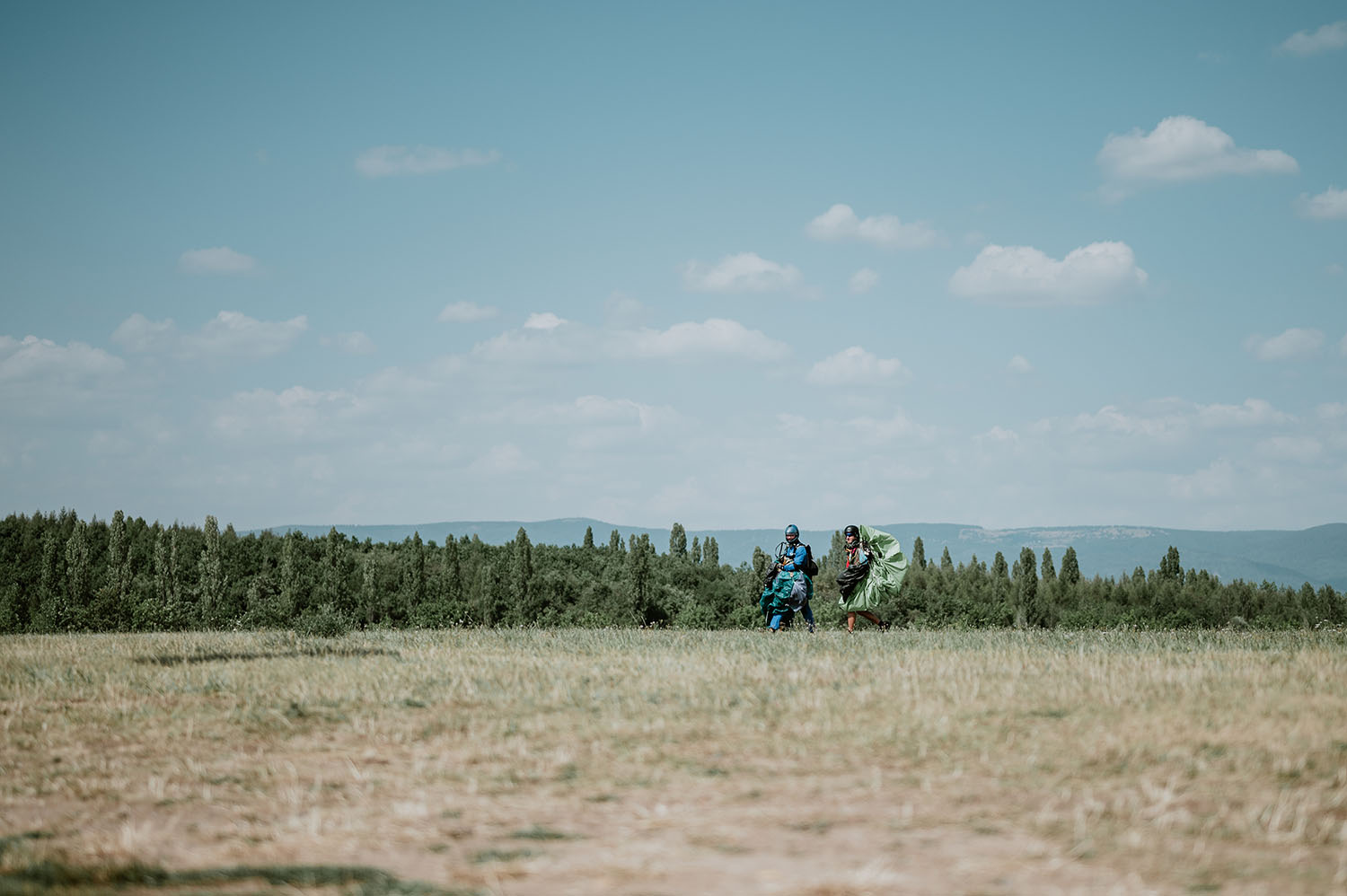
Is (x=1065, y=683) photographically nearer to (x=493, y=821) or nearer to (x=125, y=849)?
(x=493, y=821)

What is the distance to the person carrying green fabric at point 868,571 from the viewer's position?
25312 mm

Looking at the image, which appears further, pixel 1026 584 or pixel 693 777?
pixel 1026 584

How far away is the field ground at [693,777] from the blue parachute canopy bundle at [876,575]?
8.95 m

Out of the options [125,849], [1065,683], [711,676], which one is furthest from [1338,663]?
[125,849]

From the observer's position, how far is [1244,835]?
737 cm

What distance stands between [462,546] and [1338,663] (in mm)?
77683

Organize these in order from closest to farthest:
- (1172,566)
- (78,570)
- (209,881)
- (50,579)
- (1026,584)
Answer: (209,881) → (78,570) → (50,579) → (1026,584) → (1172,566)

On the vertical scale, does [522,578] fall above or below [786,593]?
below

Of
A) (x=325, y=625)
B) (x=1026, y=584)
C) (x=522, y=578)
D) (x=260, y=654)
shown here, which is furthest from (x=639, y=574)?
(x=260, y=654)

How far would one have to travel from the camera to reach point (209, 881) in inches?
267

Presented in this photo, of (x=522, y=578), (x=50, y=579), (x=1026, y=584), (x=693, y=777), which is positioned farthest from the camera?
(x=1026, y=584)

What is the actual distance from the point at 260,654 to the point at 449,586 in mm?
58809

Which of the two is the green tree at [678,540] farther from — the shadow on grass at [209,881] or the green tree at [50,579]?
the shadow on grass at [209,881]

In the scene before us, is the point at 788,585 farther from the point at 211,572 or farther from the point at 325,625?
the point at 211,572
